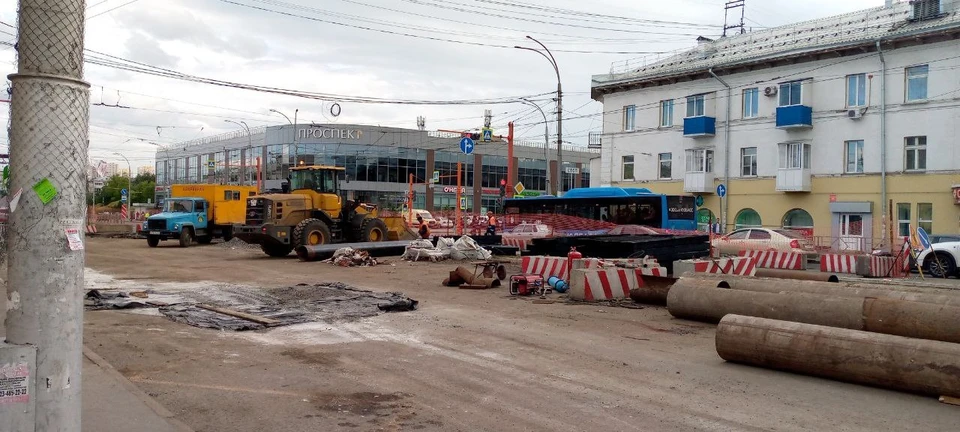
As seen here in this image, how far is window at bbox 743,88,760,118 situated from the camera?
42281 millimetres

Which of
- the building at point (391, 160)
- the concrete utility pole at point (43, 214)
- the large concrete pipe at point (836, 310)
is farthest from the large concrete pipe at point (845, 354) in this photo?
the building at point (391, 160)

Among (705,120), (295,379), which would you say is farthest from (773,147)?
(295,379)

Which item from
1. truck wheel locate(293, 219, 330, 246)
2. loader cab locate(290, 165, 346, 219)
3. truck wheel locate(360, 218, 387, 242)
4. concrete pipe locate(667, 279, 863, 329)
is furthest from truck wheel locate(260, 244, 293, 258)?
concrete pipe locate(667, 279, 863, 329)

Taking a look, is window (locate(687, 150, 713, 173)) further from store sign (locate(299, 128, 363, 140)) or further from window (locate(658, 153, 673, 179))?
store sign (locate(299, 128, 363, 140))

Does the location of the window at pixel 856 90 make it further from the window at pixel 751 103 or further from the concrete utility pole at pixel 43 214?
the concrete utility pole at pixel 43 214

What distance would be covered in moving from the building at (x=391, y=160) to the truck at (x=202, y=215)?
3446 centimetres

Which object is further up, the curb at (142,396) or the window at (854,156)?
the window at (854,156)

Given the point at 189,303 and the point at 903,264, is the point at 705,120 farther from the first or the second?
the point at 189,303

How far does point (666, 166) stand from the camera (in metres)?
47.6

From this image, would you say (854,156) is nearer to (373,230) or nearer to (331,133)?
(373,230)

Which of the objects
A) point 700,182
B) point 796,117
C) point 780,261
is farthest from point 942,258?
point 700,182

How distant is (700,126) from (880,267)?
891 inches

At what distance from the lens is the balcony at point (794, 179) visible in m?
39.9

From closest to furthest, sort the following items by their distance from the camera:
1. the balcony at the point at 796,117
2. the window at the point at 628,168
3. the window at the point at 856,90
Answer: the window at the point at 856,90
the balcony at the point at 796,117
the window at the point at 628,168
